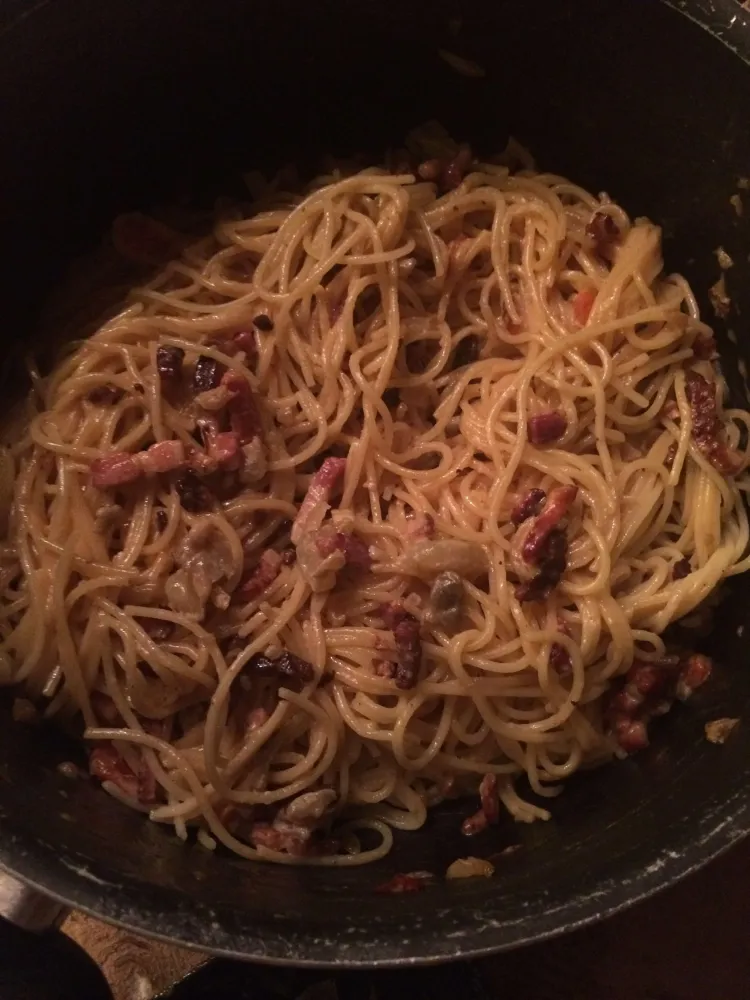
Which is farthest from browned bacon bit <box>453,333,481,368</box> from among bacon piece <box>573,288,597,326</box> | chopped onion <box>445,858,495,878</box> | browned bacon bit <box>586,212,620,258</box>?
chopped onion <box>445,858,495,878</box>

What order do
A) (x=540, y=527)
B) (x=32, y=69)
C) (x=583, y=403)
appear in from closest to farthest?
(x=32, y=69) → (x=540, y=527) → (x=583, y=403)

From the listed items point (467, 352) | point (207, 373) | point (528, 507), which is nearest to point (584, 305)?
point (467, 352)

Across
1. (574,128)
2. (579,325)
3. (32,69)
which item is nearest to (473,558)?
(579,325)

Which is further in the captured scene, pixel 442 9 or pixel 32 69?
pixel 442 9

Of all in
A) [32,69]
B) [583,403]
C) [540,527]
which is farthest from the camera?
[583,403]

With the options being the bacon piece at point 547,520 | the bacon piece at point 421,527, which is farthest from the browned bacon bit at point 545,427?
the bacon piece at point 421,527

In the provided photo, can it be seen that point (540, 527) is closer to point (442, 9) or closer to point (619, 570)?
point (619, 570)

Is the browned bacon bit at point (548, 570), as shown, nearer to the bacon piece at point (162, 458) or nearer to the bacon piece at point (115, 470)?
the bacon piece at point (162, 458)
